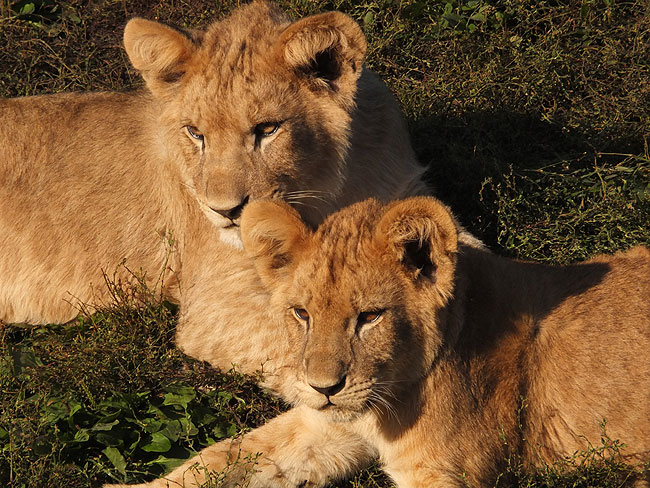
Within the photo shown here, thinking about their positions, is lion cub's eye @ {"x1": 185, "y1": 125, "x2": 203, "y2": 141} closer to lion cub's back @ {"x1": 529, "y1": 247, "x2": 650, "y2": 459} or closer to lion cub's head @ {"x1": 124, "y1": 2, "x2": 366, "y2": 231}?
lion cub's head @ {"x1": 124, "y1": 2, "x2": 366, "y2": 231}

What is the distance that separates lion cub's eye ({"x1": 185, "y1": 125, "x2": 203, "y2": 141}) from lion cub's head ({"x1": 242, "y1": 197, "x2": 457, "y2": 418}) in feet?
2.71

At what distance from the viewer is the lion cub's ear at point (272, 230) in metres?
3.51

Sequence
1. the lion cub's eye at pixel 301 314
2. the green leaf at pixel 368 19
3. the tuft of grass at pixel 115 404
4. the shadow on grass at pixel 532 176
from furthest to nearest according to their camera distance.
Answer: the green leaf at pixel 368 19, the shadow on grass at pixel 532 176, the tuft of grass at pixel 115 404, the lion cub's eye at pixel 301 314

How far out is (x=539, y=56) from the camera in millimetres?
5965

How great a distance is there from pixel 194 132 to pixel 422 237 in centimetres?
142

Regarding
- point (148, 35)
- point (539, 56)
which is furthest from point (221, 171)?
point (539, 56)

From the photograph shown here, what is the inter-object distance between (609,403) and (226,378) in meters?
1.73

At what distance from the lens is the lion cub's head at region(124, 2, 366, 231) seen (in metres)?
4.00

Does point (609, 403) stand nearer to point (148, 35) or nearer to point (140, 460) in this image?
point (140, 460)

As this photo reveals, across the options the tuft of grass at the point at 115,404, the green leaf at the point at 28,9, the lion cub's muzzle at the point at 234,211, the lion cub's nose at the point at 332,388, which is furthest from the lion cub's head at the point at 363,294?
the green leaf at the point at 28,9

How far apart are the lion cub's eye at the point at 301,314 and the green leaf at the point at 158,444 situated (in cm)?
101

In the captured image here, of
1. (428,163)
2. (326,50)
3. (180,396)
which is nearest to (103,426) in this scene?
(180,396)

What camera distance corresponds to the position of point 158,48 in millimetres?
4312

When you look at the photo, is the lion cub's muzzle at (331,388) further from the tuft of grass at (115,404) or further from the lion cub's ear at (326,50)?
the lion cub's ear at (326,50)
